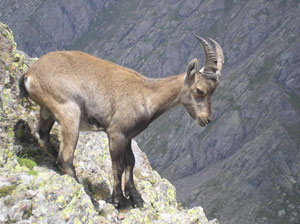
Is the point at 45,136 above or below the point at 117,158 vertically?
below

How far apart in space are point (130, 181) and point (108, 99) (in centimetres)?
280

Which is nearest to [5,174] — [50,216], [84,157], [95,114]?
[50,216]

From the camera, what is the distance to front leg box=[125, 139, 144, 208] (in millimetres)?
11609

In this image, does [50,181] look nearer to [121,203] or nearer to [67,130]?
[67,130]

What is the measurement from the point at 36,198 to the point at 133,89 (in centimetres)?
460

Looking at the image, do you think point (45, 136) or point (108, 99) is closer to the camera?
point (108, 99)

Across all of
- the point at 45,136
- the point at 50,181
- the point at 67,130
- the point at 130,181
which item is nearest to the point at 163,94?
the point at 130,181

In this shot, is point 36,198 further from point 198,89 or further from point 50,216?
point 198,89

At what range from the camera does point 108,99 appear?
36.8 ft

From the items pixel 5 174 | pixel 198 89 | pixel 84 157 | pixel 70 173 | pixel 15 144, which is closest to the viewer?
pixel 5 174

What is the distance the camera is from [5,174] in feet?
31.1

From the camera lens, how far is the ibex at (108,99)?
1027cm

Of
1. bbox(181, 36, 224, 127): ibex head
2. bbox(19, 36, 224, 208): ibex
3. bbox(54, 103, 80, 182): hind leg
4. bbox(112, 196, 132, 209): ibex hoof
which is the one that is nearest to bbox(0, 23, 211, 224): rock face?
bbox(112, 196, 132, 209): ibex hoof

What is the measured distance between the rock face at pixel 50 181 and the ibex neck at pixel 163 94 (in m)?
3.19
